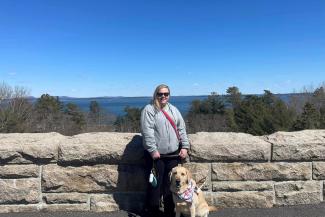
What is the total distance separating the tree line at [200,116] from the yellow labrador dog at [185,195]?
1349 centimetres

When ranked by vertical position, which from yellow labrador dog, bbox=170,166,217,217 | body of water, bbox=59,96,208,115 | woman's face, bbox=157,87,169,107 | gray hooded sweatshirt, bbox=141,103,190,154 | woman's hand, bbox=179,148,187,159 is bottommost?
yellow labrador dog, bbox=170,166,217,217

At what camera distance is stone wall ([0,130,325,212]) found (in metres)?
5.71

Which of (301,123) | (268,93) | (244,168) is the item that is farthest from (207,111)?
A: (244,168)

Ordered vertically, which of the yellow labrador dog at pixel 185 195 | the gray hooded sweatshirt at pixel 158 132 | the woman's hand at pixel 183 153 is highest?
the gray hooded sweatshirt at pixel 158 132

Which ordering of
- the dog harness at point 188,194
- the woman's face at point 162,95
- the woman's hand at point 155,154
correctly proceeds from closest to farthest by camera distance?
the dog harness at point 188,194 → the woman's hand at point 155,154 → the woman's face at point 162,95

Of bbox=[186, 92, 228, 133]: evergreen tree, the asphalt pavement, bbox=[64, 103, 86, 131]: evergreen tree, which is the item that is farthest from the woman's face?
bbox=[64, 103, 86, 131]: evergreen tree

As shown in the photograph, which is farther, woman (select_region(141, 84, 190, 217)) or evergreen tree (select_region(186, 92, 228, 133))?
evergreen tree (select_region(186, 92, 228, 133))

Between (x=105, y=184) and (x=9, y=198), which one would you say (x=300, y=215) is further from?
(x=9, y=198)

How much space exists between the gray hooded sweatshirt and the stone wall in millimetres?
429

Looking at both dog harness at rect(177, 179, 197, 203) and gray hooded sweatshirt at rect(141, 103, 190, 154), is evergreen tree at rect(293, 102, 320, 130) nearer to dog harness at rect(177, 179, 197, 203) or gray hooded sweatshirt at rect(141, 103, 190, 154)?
gray hooded sweatshirt at rect(141, 103, 190, 154)

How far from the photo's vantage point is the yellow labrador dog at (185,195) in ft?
16.8

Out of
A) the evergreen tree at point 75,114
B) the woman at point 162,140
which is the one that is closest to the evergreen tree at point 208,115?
the evergreen tree at point 75,114

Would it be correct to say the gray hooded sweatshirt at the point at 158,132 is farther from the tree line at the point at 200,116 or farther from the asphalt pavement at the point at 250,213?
the tree line at the point at 200,116

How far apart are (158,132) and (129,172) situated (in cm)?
85
